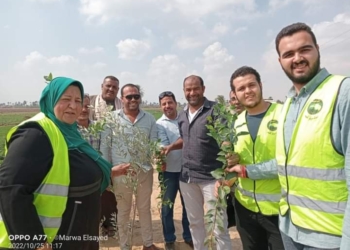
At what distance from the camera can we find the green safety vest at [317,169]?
1592mm

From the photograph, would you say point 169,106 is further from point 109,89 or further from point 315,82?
point 315,82

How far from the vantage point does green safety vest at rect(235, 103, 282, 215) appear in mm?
2479

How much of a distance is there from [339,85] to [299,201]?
2.63 feet

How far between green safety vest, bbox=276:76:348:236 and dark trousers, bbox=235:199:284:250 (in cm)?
74

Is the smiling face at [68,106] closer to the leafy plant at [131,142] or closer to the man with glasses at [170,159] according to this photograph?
the leafy plant at [131,142]

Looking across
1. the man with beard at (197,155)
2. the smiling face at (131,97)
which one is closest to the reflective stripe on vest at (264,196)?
the man with beard at (197,155)

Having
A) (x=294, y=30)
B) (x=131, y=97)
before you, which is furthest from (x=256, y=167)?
(x=131, y=97)

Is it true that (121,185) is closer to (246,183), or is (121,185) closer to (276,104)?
(246,183)

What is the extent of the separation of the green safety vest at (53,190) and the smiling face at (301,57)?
1.77 metres

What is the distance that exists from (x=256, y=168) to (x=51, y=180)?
1744mm

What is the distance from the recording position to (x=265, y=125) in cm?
257

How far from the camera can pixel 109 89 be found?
5.03 m

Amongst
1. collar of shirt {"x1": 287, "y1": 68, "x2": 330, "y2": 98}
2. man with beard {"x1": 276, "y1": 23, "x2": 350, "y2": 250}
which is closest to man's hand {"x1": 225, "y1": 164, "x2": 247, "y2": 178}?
man with beard {"x1": 276, "y1": 23, "x2": 350, "y2": 250}

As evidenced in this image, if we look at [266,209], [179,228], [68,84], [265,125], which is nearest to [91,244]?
[68,84]
